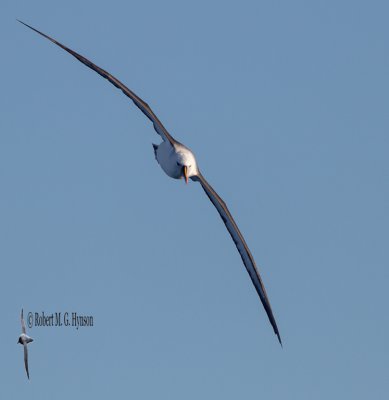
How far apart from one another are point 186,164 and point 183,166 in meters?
0.16

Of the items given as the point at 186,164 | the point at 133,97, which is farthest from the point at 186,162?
the point at 133,97

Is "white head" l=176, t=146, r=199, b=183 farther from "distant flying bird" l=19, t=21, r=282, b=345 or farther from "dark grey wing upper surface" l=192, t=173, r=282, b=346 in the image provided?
"dark grey wing upper surface" l=192, t=173, r=282, b=346

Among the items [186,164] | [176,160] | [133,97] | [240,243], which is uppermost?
[133,97]

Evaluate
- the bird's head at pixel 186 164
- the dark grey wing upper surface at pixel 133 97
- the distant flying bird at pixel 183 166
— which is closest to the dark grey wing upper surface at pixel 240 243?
the distant flying bird at pixel 183 166

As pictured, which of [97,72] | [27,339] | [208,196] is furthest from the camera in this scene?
[27,339]

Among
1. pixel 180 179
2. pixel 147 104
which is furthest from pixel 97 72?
pixel 180 179

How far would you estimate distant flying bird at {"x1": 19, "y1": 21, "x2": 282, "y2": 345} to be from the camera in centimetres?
3381

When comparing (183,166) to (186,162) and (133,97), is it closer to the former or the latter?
(186,162)

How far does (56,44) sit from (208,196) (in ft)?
24.0

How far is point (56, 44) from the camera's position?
31797 mm

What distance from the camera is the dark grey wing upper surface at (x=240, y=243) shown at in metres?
36.4

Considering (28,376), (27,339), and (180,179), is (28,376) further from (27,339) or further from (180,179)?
(180,179)

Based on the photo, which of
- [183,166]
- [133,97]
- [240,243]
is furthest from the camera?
[240,243]

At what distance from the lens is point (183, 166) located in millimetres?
34906
